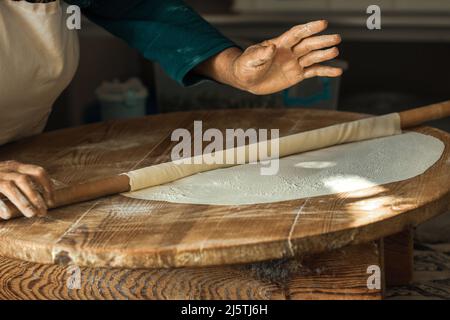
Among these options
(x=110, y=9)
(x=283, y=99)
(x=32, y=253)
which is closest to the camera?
(x=32, y=253)

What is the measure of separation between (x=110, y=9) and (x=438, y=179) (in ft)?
3.48

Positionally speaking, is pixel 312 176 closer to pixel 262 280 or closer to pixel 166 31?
pixel 262 280

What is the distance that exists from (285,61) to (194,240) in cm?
68

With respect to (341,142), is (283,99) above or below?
below

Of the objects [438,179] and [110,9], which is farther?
[110,9]

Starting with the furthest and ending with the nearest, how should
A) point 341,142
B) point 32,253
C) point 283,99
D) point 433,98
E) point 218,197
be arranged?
point 433,98
point 283,99
point 341,142
point 218,197
point 32,253

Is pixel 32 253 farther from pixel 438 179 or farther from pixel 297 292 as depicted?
pixel 438 179

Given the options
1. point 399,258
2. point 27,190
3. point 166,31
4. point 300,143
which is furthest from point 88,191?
point 399,258

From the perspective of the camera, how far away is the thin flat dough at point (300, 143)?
168 centimetres

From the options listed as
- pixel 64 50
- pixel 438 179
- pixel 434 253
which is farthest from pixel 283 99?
pixel 438 179

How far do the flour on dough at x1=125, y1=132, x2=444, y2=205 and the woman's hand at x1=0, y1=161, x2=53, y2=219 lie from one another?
19 centimetres

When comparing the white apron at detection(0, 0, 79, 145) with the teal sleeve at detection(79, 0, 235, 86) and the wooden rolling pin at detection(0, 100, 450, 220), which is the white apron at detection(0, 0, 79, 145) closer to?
the teal sleeve at detection(79, 0, 235, 86)
